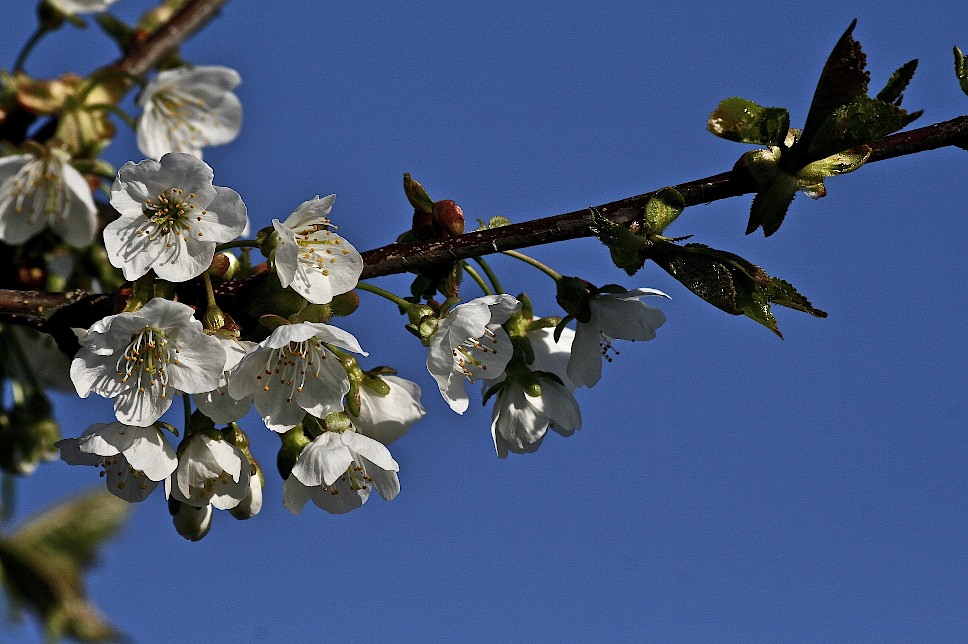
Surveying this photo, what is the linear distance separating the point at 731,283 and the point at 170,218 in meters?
1.06

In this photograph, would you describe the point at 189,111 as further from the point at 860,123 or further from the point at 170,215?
the point at 860,123

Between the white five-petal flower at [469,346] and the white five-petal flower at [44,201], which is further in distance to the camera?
the white five-petal flower at [44,201]

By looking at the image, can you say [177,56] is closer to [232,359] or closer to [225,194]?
[225,194]

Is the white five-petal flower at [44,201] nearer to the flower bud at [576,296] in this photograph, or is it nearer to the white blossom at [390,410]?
the white blossom at [390,410]

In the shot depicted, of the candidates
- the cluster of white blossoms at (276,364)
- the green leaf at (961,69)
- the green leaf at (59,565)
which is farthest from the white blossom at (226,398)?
the green leaf at (59,565)

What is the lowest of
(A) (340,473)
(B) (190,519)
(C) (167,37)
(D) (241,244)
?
(B) (190,519)

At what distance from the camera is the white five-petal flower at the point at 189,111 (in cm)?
333

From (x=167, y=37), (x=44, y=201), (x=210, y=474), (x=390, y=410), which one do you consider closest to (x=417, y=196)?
(x=390, y=410)

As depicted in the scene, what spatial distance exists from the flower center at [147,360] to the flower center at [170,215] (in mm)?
190

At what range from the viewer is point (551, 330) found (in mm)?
2266

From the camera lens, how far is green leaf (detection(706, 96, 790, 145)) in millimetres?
1812

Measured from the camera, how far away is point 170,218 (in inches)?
79.9

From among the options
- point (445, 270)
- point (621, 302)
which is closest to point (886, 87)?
point (621, 302)

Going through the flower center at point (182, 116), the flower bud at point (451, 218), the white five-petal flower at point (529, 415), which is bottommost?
the white five-petal flower at point (529, 415)
